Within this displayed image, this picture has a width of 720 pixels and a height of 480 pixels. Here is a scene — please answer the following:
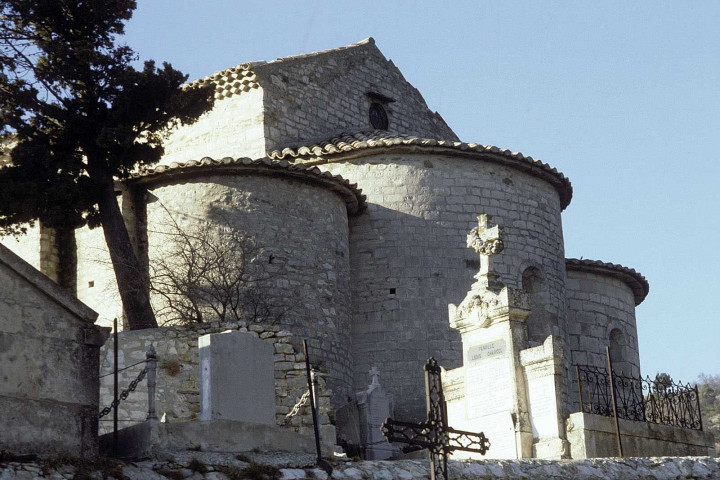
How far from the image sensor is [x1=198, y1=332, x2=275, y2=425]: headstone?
500 inches

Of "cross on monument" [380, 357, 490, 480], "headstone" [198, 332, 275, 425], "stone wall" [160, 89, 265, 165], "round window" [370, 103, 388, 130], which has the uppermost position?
"round window" [370, 103, 388, 130]

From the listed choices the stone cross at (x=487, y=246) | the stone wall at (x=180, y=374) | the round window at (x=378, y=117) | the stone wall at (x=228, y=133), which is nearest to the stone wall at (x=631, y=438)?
the stone cross at (x=487, y=246)

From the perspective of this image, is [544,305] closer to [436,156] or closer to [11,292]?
[436,156]

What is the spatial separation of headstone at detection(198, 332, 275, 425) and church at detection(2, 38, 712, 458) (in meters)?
4.87

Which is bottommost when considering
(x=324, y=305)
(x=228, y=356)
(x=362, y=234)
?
(x=228, y=356)

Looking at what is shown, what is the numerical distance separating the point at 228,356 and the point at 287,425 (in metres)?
3.95

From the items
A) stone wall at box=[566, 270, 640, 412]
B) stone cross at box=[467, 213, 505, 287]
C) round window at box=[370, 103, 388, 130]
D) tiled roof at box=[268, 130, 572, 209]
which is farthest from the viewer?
round window at box=[370, 103, 388, 130]

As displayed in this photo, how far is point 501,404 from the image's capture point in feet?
55.7

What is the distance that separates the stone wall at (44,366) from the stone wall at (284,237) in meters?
9.11

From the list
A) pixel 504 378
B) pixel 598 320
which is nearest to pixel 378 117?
pixel 598 320

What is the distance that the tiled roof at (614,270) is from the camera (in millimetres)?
26156

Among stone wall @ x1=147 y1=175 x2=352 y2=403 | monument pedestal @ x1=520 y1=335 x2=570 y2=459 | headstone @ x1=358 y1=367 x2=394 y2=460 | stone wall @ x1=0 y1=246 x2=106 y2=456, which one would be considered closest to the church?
stone wall @ x1=147 y1=175 x2=352 y2=403

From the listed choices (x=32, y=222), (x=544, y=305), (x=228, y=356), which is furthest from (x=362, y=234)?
(x=228, y=356)

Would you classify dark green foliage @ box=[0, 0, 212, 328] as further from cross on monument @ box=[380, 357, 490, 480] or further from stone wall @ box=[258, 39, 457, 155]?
cross on monument @ box=[380, 357, 490, 480]
